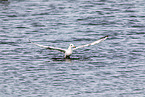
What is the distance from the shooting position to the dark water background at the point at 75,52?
30.5 m

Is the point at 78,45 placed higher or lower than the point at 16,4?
lower

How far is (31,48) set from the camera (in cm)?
3991

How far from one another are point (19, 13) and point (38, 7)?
305 centimetres

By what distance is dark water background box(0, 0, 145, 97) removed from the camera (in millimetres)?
30484

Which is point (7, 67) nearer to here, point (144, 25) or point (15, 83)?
point (15, 83)

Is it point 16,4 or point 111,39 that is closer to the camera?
point 111,39

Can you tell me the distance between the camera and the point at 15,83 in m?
31.3

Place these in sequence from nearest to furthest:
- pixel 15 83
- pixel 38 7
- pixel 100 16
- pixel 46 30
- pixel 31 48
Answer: pixel 15 83 < pixel 31 48 < pixel 46 30 < pixel 100 16 < pixel 38 7

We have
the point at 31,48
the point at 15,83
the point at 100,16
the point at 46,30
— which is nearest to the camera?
the point at 15,83

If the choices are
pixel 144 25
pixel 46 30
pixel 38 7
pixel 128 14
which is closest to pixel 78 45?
pixel 46 30

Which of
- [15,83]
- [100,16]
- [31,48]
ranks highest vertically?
[100,16]

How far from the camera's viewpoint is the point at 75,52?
39062mm

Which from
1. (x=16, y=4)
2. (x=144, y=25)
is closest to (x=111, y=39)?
(x=144, y=25)

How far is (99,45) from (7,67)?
8.40 meters
